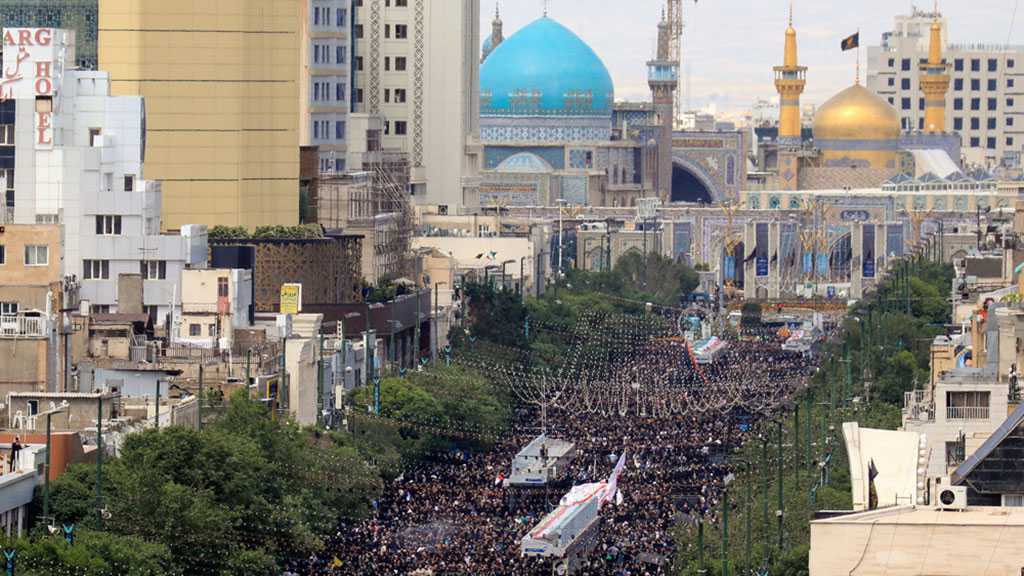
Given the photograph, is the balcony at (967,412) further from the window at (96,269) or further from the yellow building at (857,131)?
the yellow building at (857,131)

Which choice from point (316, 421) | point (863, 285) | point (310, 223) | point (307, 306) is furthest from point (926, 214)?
point (316, 421)

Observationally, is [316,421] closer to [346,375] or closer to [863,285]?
[346,375]

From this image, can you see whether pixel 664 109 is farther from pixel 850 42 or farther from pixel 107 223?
pixel 107 223

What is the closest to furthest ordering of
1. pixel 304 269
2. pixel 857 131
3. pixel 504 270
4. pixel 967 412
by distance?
pixel 967 412, pixel 304 269, pixel 504 270, pixel 857 131

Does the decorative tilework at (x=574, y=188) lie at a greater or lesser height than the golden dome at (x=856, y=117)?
lesser

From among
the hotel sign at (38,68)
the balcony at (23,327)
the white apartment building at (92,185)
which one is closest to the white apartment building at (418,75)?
the white apartment building at (92,185)

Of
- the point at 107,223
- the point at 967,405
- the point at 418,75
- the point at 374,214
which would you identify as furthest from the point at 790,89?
the point at 967,405
